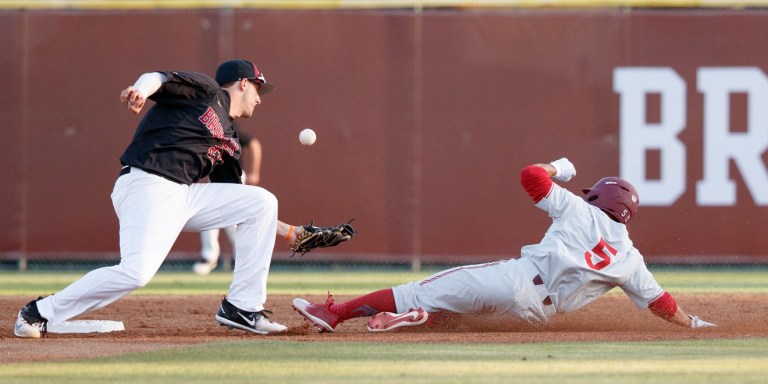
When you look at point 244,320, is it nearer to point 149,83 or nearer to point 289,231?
point 289,231

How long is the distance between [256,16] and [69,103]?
6.78ft

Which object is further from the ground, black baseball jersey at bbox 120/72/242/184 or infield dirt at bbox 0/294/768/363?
black baseball jersey at bbox 120/72/242/184

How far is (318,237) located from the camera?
23.7ft

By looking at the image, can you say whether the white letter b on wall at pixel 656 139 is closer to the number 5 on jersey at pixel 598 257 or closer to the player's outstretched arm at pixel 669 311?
the player's outstretched arm at pixel 669 311

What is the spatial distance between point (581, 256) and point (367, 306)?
117cm

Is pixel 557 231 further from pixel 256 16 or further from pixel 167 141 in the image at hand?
pixel 256 16

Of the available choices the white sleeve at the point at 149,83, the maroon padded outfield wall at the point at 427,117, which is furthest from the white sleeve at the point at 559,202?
the maroon padded outfield wall at the point at 427,117

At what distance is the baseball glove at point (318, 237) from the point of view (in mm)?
Answer: 7215

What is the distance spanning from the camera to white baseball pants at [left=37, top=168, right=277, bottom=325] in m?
6.34

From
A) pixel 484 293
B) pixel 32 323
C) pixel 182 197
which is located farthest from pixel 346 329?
pixel 32 323

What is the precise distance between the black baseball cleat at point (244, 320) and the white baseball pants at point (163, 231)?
1.3 inches

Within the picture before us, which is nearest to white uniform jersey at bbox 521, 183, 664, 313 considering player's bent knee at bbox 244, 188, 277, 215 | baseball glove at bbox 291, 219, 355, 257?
baseball glove at bbox 291, 219, 355, 257

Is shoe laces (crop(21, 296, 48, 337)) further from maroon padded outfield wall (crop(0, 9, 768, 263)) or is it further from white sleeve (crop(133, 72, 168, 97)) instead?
maroon padded outfield wall (crop(0, 9, 768, 263))

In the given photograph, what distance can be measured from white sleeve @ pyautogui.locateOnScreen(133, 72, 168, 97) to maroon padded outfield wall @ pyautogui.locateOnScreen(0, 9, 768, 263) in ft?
21.2
